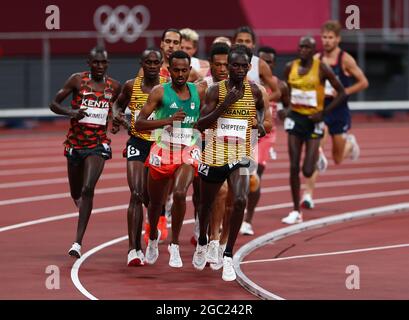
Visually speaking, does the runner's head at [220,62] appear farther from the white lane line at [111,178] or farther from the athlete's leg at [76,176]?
the white lane line at [111,178]

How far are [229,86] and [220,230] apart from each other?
84.4 inches

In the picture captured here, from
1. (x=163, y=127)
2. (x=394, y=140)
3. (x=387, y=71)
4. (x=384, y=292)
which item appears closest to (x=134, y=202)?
(x=163, y=127)

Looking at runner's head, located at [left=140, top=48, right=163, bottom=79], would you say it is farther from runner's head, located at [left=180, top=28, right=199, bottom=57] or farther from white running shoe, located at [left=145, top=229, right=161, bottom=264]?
runner's head, located at [left=180, top=28, right=199, bottom=57]

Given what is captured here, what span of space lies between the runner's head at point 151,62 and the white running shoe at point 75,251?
1764mm

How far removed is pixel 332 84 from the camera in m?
16.4

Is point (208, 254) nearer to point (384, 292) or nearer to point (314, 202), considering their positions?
point (384, 292)

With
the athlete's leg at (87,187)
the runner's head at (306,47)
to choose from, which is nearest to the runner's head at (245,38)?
the runner's head at (306,47)

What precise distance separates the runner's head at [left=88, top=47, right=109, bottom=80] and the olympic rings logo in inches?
595

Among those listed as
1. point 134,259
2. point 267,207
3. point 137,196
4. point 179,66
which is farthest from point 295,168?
point 179,66

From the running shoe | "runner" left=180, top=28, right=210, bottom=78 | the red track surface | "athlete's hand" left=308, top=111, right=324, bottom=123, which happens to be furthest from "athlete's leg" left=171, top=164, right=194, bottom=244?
"athlete's hand" left=308, top=111, right=324, bottom=123

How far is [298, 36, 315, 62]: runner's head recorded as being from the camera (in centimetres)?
1630

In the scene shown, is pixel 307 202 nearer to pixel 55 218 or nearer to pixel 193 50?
pixel 193 50

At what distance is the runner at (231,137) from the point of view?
12.2 meters

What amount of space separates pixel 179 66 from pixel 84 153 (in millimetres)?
1570
